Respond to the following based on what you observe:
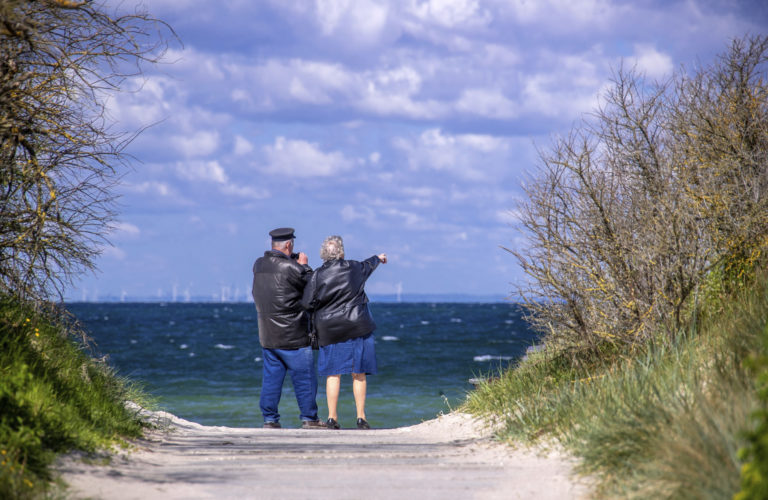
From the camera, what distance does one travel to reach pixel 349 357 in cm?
880

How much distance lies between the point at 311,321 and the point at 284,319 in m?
0.33

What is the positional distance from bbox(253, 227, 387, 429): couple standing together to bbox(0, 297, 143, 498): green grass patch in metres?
1.77

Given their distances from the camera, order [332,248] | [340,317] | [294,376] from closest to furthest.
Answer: [340,317] < [332,248] < [294,376]

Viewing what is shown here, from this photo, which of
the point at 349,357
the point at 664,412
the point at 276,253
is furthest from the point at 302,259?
the point at 664,412

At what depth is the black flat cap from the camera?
30.4 ft

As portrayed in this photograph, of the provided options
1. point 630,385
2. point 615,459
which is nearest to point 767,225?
point 630,385

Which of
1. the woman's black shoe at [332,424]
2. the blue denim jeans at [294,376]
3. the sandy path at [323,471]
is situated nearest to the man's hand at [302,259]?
the blue denim jeans at [294,376]

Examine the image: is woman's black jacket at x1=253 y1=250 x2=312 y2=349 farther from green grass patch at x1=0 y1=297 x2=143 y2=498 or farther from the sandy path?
the sandy path

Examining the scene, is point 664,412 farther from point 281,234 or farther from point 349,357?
point 281,234

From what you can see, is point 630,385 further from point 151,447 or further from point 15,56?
point 15,56

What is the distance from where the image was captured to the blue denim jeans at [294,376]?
9156 mm

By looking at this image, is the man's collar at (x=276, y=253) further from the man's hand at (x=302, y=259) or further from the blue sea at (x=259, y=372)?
the blue sea at (x=259, y=372)

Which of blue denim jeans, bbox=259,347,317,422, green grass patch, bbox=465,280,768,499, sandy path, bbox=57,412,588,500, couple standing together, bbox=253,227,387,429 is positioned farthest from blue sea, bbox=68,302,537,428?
sandy path, bbox=57,412,588,500

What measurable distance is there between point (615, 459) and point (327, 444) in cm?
265
